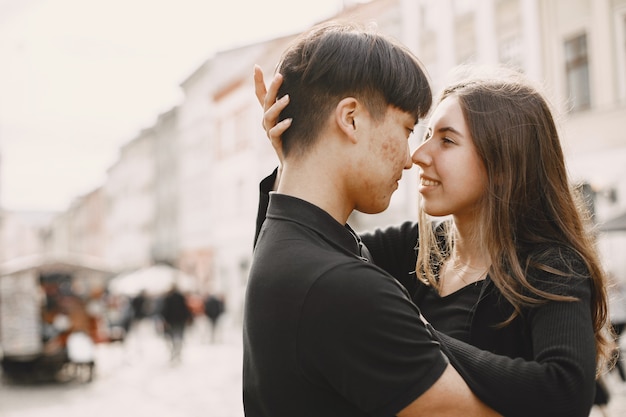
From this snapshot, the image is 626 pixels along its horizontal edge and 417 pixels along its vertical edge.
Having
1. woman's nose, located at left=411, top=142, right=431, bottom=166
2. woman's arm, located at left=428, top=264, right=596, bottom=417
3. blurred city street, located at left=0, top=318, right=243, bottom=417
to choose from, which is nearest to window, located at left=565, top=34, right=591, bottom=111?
blurred city street, located at left=0, top=318, right=243, bottom=417

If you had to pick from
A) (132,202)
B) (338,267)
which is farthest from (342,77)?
(132,202)

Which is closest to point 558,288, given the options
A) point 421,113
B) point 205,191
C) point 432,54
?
point 421,113

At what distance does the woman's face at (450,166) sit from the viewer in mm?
2232

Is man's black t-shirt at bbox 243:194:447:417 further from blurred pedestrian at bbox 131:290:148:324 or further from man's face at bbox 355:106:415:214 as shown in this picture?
blurred pedestrian at bbox 131:290:148:324

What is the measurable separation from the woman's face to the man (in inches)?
17.9

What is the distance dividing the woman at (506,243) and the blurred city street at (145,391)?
7.93m

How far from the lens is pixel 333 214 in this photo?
171 centimetres

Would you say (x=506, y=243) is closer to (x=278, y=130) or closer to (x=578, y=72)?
(x=278, y=130)

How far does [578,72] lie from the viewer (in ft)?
50.7

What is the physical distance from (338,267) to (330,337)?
14cm

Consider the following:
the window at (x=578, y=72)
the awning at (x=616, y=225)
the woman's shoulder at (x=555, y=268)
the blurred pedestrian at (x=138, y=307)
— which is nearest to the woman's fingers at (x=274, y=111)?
the woman's shoulder at (x=555, y=268)

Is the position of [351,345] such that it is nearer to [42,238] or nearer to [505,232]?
[505,232]

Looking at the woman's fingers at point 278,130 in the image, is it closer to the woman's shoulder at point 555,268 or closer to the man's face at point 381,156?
the man's face at point 381,156

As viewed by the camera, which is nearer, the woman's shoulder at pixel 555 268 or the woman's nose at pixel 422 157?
the woman's shoulder at pixel 555 268
